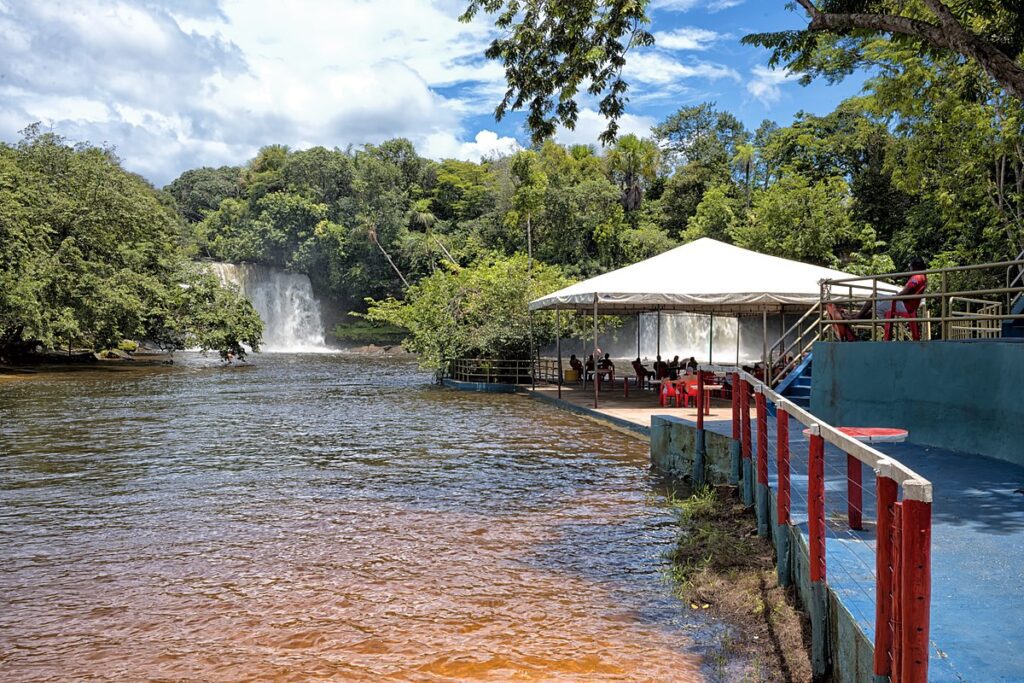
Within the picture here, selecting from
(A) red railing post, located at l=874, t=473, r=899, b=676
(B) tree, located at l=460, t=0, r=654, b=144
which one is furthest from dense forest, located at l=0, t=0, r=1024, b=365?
(A) red railing post, located at l=874, t=473, r=899, b=676

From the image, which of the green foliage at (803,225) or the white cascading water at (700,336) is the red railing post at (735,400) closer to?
the white cascading water at (700,336)

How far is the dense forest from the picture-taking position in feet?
77.2

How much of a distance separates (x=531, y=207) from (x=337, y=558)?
142 feet

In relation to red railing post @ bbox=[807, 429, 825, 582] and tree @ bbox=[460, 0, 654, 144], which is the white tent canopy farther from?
red railing post @ bbox=[807, 429, 825, 582]

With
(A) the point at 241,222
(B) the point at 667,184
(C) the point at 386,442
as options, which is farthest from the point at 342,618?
(A) the point at 241,222

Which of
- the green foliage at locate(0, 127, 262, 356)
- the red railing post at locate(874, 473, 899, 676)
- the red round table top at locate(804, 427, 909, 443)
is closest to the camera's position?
the red railing post at locate(874, 473, 899, 676)

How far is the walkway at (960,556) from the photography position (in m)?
3.76

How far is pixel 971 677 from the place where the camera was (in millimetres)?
3479

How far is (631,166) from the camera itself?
61438 millimetres

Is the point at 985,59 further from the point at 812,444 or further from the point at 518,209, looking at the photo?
the point at 518,209

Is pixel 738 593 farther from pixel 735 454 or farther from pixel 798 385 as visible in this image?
pixel 798 385

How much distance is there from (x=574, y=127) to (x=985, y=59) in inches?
193

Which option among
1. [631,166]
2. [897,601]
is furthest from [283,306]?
[897,601]

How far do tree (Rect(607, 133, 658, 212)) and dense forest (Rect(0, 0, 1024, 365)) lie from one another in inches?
6.7
